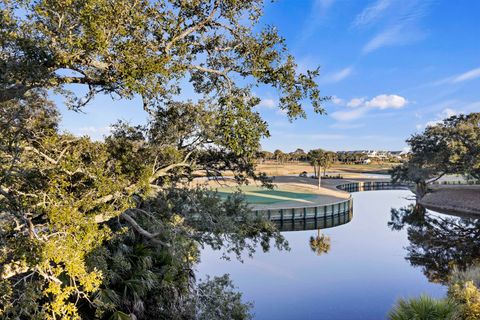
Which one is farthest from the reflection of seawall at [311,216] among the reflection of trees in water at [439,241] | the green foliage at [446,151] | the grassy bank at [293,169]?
the grassy bank at [293,169]

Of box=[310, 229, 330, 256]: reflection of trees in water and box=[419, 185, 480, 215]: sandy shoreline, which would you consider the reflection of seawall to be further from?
box=[419, 185, 480, 215]: sandy shoreline

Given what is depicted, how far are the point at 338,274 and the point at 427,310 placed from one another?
29.7 ft

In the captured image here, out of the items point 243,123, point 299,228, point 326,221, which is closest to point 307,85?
point 243,123

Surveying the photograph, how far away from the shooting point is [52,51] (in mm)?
4949

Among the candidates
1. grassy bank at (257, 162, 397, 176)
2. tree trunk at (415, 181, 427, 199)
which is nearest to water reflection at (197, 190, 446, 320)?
tree trunk at (415, 181, 427, 199)

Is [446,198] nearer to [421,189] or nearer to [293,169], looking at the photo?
[421,189]

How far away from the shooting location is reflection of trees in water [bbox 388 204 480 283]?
1823 cm

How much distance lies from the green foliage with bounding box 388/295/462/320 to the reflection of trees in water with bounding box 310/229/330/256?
39.8ft

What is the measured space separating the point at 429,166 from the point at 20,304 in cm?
4251

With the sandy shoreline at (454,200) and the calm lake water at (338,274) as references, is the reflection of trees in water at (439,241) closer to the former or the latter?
the calm lake water at (338,274)

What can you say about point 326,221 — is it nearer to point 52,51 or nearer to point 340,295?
point 340,295

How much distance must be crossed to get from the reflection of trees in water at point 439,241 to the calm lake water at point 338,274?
11cm

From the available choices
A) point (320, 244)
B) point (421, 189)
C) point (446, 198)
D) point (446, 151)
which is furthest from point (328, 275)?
point (421, 189)

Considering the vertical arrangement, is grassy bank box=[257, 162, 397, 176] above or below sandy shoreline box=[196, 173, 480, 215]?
above
